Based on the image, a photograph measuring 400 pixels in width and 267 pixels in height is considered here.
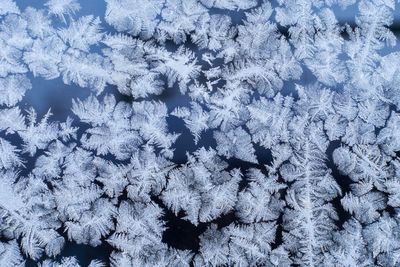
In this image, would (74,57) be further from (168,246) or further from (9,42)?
(168,246)

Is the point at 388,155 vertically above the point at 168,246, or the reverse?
the point at 388,155

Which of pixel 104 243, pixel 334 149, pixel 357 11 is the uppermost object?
pixel 357 11

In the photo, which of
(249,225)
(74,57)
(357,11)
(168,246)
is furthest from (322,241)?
(74,57)

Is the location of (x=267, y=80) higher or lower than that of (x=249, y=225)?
higher

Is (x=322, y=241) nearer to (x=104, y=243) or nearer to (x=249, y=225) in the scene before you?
(x=249, y=225)

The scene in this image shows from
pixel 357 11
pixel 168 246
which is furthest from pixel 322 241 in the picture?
pixel 357 11
